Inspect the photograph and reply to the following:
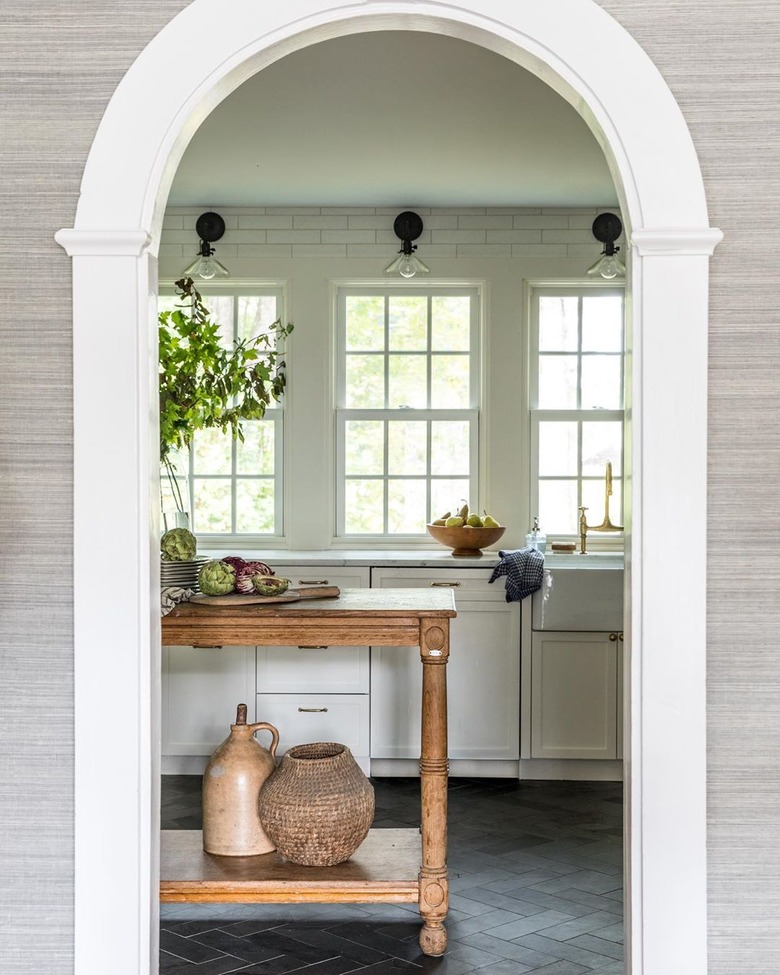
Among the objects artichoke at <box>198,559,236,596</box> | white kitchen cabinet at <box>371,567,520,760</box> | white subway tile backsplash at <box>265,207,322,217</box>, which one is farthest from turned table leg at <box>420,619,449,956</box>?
white subway tile backsplash at <box>265,207,322,217</box>

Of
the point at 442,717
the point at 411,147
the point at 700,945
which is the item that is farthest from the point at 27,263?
the point at 411,147

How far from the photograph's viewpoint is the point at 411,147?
15.6 feet

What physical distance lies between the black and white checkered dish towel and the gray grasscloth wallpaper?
2840 millimetres

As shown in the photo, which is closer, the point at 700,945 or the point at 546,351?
the point at 700,945

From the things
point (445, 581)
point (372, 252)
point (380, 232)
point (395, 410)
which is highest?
point (380, 232)

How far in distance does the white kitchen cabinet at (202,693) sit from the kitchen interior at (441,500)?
11 millimetres

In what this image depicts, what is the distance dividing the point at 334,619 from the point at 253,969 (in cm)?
106

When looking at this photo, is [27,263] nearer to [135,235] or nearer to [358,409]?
[135,235]

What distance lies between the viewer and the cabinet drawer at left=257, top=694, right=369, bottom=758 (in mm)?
5145

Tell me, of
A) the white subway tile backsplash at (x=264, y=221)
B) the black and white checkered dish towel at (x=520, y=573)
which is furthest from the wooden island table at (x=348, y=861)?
the white subway tile backsplash at (x=264, y=221)

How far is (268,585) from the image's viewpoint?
136 inches

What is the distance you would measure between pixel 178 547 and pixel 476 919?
1567 millimetres

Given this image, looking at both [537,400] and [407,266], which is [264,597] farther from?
[537,400]

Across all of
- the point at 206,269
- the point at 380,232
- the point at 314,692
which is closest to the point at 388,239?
the point at 380,232
